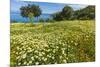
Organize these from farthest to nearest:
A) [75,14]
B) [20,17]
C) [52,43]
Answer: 1. [75,14]
2. [52,43]
3. [20,17]

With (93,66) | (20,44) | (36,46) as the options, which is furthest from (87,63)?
(20,44)

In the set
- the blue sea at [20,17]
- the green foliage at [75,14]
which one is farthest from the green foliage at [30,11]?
the green foliage at [75,14]

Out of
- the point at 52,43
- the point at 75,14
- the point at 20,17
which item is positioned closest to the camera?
the point at 20,17

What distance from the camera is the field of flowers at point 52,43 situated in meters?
2.20

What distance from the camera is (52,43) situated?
2328mm

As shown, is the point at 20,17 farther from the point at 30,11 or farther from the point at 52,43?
the point at 52,43

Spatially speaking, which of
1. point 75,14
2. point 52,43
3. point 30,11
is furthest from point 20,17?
point 75,14

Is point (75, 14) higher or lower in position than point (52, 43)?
higher

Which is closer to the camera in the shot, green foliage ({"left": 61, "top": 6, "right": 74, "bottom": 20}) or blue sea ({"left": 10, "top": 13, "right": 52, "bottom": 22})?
blue sea ({"left": 10, "top": 13, "right": 52, "bottom": 22})

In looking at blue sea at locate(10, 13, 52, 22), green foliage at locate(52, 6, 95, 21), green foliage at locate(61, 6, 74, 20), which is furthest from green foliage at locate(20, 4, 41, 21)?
green foliage at locate(61, 6, 74, 20)

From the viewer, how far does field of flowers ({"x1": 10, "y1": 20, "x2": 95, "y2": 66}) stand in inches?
86.5

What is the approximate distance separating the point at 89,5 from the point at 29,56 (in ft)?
3.23

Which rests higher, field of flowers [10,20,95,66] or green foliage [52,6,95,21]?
green foliage [52,6,95,21]

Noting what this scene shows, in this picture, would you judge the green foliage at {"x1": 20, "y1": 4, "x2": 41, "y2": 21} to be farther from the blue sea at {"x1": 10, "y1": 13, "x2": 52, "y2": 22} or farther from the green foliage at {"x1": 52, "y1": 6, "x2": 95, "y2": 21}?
the green foliage at {"x1": 52, "y1": 6, "x2": 95, "y2": 21}
